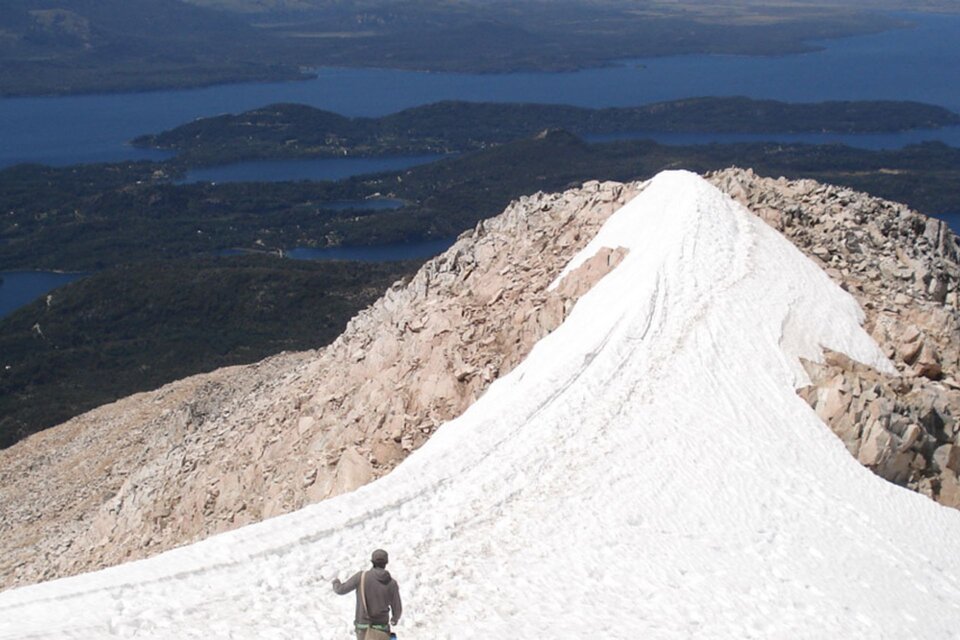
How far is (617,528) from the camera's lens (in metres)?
15.3

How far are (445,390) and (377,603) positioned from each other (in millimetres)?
10187

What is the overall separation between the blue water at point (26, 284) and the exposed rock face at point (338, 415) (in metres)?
86.8

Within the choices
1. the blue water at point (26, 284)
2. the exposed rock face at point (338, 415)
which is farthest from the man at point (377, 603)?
the blue water at point (26, 284)

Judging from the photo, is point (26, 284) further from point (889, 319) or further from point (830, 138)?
point (830, 138)

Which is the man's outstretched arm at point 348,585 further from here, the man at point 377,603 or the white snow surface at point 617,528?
the white snow surface at point 617,528

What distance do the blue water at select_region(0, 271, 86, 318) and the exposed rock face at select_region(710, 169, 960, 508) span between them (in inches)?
3900

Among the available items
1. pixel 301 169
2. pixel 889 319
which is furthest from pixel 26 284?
pixel 889 319

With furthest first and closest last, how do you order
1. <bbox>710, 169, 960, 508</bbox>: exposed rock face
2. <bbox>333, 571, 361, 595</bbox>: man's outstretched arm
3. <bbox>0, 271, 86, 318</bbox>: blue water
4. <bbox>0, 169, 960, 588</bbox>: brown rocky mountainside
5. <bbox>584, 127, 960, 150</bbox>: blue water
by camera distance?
<bbox>584, 127, 960, 150</bbox>: blue water
<bbox>0, 271, 86, 318</bbox>: blue water
<bbox>0, 169, 960, 588</bbox>: brown rocky mountainside
<bbox>710, 169, 960, 508</bbox>: exposed rock face
<bbox>333, 571, 361, 595</bbox>: man's outstretched arm

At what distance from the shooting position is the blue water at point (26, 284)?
11344 cm

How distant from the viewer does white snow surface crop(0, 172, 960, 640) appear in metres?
13.0

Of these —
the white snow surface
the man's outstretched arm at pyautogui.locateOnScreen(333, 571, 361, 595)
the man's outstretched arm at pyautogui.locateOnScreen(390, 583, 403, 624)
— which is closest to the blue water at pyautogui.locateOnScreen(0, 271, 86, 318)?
the white snow surface

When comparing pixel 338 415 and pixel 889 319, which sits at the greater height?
pixel 889 319

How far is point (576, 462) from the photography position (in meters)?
16.7

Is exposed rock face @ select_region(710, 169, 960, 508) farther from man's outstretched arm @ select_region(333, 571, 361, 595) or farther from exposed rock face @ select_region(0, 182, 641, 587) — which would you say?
man's outstretched arm @ select_region(333, 571, 361, 595)
